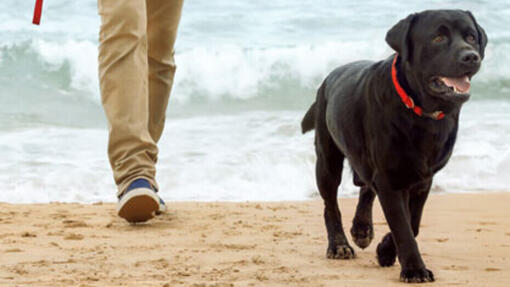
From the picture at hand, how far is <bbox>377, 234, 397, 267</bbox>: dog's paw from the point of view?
11.8 feet

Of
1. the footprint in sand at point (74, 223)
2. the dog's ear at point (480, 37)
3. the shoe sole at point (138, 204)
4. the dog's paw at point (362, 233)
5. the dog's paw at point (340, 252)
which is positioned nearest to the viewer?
the dog's ear at point (480, 37)

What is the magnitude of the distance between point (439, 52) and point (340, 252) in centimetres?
117

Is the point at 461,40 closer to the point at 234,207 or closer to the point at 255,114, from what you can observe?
the point at 234,207

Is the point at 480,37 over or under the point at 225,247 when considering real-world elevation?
over

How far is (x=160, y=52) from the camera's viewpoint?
520 cm

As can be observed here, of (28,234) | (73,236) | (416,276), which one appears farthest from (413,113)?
(28,234)

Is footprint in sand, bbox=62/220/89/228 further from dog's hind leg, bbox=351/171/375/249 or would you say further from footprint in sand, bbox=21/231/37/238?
dog's hind leg, bbox=351/171/375/249

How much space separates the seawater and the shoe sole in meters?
2.15

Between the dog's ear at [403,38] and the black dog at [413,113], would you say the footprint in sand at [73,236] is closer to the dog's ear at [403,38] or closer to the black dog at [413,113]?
the black dog at [413,113]

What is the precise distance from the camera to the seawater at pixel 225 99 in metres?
7.26

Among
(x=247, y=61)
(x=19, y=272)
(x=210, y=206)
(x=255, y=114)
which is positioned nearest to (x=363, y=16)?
(x=247, y=61)

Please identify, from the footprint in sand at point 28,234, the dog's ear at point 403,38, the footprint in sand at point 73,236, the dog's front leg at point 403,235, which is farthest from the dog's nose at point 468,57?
the footprint in sand at point 28,234

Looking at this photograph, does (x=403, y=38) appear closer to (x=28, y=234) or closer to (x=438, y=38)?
(x=438, y=38)

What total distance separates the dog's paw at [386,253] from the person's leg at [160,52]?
2.12 metres
